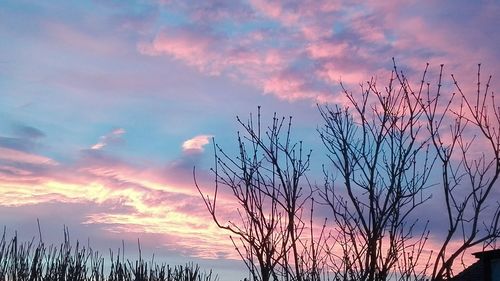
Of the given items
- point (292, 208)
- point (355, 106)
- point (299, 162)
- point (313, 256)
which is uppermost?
point (355, 106)

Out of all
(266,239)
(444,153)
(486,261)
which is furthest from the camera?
(486,261)

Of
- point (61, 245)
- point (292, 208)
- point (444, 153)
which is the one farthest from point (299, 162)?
point (61, 245)

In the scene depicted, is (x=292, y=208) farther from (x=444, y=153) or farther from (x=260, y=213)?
(x=444, y=153)

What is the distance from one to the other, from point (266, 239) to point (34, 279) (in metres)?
4.46

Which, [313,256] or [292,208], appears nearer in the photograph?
[292,208]

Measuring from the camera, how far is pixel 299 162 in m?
4.62

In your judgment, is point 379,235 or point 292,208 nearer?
point 379,235

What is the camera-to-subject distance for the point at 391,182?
4.06 metres

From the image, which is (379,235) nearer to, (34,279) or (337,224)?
(337,224)

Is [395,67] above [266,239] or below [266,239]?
above

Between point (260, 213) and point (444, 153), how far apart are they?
1.39 metres

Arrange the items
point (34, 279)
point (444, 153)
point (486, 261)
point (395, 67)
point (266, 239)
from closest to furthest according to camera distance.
→ 1. point (444, 153)
2. point (266, 239)
3. point (395, 67)
4. point (34, 279)
5. point (486, 261)

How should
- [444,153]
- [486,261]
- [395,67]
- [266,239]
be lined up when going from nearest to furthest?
1. [444,153]
2. [266,239]
3. [395,67]
4. [486,261]

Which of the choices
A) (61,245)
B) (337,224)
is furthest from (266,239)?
(61,245)
